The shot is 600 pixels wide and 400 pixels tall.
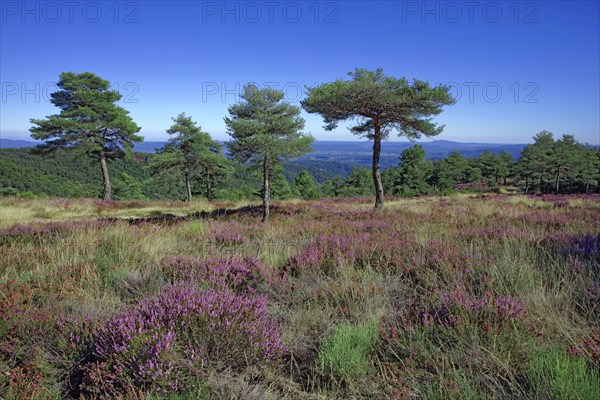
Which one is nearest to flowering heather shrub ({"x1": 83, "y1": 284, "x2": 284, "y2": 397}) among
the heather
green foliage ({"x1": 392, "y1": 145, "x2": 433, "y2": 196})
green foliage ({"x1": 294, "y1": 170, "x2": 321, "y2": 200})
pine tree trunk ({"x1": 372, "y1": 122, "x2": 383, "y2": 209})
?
the heather

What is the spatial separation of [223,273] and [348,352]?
6.69ft

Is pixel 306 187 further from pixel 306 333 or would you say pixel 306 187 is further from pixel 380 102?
pixel 306 333

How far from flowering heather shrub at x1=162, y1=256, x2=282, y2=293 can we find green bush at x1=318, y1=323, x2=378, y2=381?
1.33m

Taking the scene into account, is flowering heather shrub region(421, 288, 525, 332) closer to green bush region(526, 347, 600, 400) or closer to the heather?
the heather

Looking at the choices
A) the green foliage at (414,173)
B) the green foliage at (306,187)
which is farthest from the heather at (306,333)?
the green foliage at (306,187)

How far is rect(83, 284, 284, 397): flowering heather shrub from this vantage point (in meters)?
1.97

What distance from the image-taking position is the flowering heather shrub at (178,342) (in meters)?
1.97

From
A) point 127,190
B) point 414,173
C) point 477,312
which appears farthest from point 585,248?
point 127,190

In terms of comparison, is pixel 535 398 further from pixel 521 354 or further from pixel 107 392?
pixel 107 392

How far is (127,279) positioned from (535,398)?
407cm

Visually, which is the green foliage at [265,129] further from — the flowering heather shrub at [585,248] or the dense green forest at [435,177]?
the dense green forest at [435,177]

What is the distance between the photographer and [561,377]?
1.74 m

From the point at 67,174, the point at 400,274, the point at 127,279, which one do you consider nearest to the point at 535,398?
the point at 400,274

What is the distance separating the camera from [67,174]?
13212 cm
